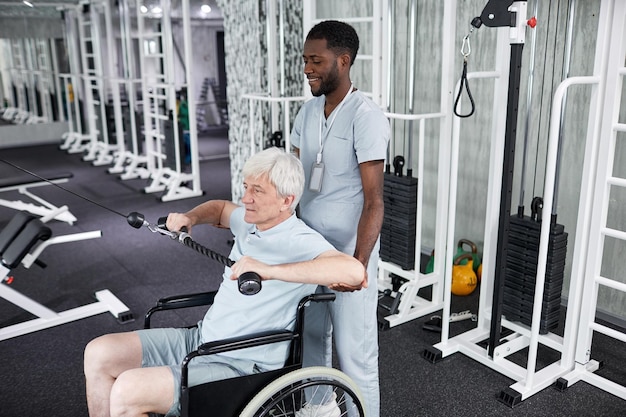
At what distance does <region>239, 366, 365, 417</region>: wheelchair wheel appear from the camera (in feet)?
4.92

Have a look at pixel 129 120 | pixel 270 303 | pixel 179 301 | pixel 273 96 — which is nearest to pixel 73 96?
pixel 129 120

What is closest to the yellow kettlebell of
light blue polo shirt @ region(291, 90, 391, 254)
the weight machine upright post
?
the weight machine upright post

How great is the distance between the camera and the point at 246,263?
1.43 m

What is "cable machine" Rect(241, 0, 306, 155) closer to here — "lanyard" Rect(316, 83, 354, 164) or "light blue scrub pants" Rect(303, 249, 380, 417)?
"lanyard" Rect(316, 83, 354, 164)

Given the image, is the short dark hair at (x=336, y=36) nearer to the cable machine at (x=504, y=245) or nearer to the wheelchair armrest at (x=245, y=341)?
the cable machine at (x=504, y=245)

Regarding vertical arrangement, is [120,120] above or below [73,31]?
below

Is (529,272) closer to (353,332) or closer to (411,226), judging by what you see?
(411,226)

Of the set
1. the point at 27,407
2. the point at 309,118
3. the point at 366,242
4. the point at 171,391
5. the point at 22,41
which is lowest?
the point at 27,407

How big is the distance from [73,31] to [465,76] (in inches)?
266

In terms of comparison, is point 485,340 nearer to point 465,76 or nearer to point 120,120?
point 465,76

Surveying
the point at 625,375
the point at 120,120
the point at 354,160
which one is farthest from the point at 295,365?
the point at 120,120

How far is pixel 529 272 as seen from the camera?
2.54m

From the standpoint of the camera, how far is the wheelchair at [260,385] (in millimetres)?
1495

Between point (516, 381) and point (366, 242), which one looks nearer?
point (366, 242)
